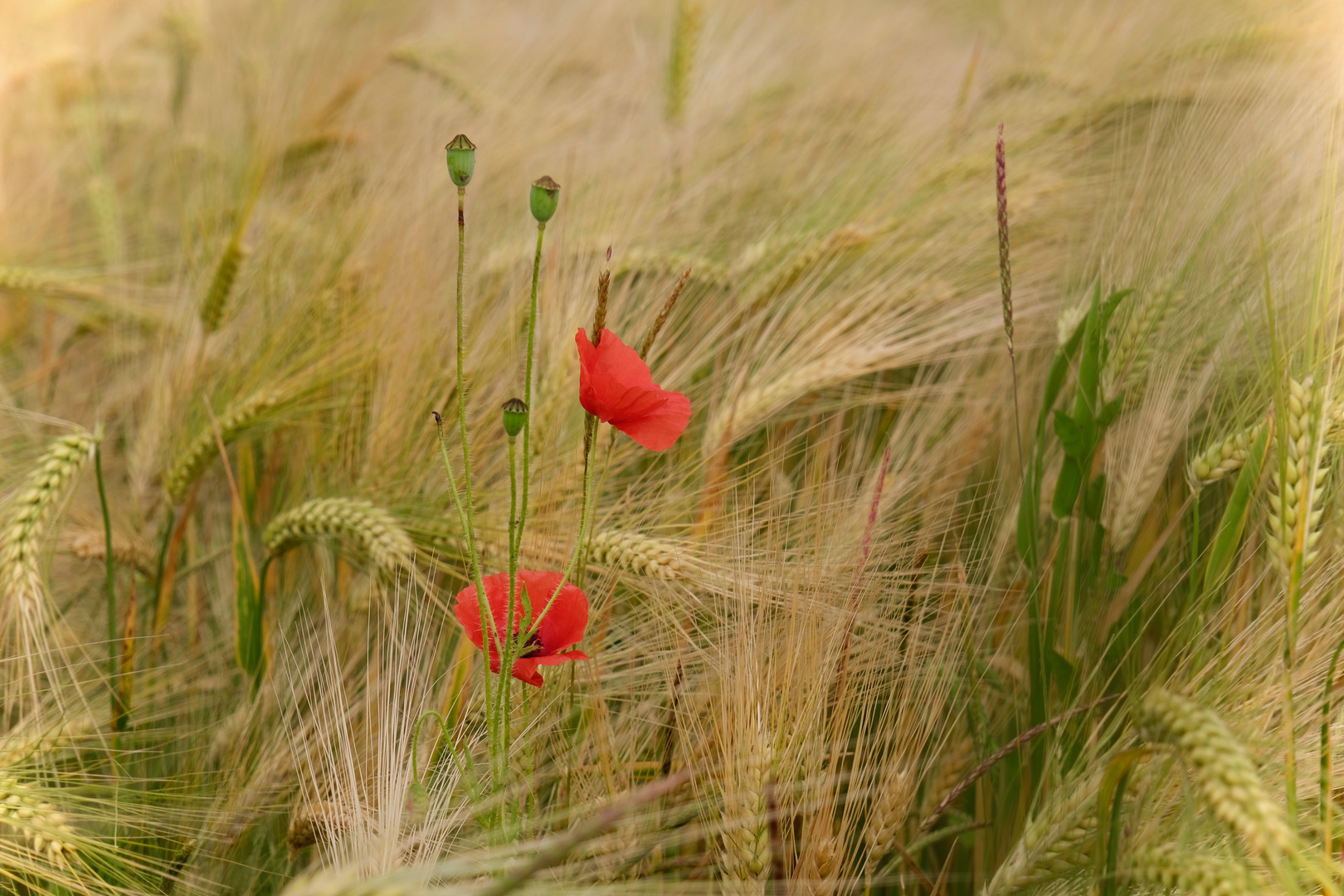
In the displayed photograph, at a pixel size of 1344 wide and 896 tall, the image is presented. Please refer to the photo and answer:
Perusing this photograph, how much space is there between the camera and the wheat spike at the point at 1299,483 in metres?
0.59

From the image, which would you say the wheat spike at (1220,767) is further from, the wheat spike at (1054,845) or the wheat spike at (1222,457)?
the wheat spike at (1222,457)

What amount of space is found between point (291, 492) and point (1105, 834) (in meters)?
0.85

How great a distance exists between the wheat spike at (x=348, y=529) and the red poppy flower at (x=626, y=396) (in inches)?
11.0

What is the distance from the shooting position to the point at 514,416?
1.58 ft

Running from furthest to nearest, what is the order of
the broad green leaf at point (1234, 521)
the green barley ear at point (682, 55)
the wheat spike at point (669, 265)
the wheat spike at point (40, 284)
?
the green barley ear at point (682, 55) → the wheat spike at point (40, 284) → the wheat spike at point (669, 265) → the broad green leaf at point (1234, 521)

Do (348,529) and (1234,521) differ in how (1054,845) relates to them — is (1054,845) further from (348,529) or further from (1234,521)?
(348,529)

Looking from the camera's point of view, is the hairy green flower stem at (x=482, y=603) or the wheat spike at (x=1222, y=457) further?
the wheat spike at (x=1222, y=457)

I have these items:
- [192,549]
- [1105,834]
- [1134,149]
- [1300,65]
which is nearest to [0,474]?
[192,549]

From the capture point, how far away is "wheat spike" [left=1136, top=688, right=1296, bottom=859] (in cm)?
45

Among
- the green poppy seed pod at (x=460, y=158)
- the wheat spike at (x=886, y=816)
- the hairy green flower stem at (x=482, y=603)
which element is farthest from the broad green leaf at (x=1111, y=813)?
the green poppy seed pod at (x=460, y=158)

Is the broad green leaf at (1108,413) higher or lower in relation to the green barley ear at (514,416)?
higher

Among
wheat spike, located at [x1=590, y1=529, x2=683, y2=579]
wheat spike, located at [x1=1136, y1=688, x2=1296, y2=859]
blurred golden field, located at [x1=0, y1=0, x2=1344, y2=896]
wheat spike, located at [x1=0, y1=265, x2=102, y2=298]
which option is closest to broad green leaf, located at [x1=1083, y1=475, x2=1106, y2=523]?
blurred golden field, located at [x1=0, y1=0, x2=1344, y2=896]

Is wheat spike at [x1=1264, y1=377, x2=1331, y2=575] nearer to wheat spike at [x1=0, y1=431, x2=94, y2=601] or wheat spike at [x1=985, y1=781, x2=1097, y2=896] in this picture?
wheat spike at [x1=985, y1=781, x2=1097, y2=896]

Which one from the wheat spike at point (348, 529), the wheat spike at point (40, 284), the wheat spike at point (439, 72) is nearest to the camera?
the wheat spike at point (348, 529)
